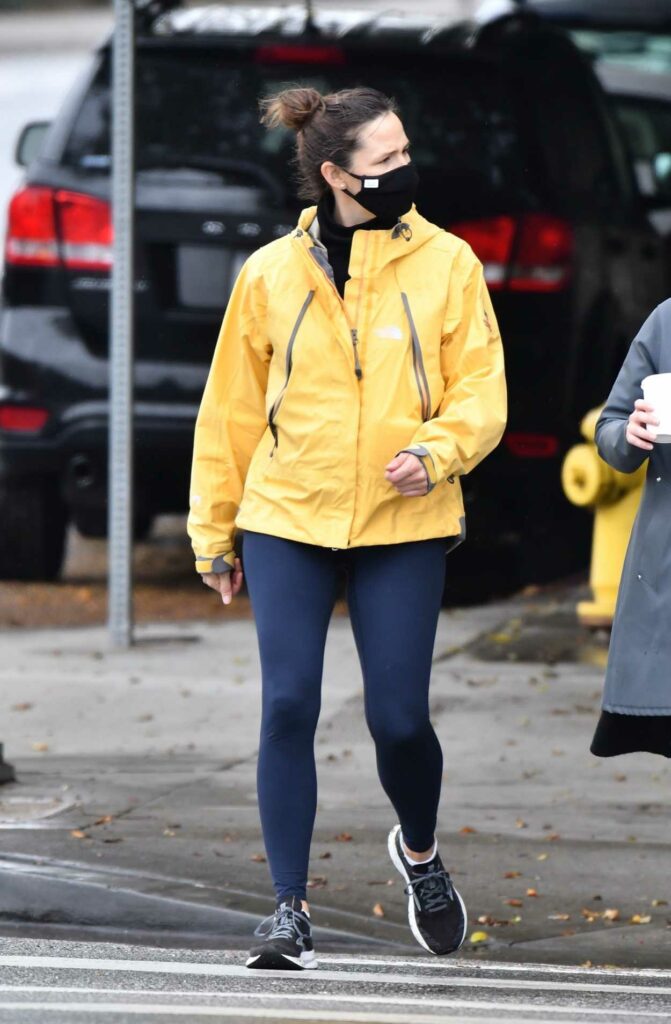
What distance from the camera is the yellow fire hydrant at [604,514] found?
9.04m

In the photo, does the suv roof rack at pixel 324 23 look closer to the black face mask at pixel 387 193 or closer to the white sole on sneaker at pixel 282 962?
the black face mask at pixel 387 193

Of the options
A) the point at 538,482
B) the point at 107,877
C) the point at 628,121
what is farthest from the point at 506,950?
the point at 628,121

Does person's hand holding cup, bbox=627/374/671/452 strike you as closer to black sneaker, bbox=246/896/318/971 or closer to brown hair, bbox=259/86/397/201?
brown hair, bbox=259/86/397/201

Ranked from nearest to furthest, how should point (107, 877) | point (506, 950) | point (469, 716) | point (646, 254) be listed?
point (506, 950)
point (107, 877)
point (469, 716)
point (646, 254)

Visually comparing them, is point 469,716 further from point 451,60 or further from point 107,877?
point 451,60

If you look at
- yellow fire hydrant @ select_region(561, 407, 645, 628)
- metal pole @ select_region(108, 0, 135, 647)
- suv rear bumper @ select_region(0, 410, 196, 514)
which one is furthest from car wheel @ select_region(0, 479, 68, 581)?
yellow fire hydrant @ select_region(561, 407, 645, 628)

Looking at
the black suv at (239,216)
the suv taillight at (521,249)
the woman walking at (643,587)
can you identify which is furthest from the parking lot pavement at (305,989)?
the black suv at (239,216)

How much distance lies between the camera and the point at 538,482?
972cm

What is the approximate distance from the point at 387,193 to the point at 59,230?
195 inches

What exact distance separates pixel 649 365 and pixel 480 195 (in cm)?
465

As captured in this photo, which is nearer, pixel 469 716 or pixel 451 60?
pixel 469 716

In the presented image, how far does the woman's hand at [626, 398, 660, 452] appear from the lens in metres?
4.58

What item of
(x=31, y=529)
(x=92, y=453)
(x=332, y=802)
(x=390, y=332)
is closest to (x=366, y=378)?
(x=390, y=332)

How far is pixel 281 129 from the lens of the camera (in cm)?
963
